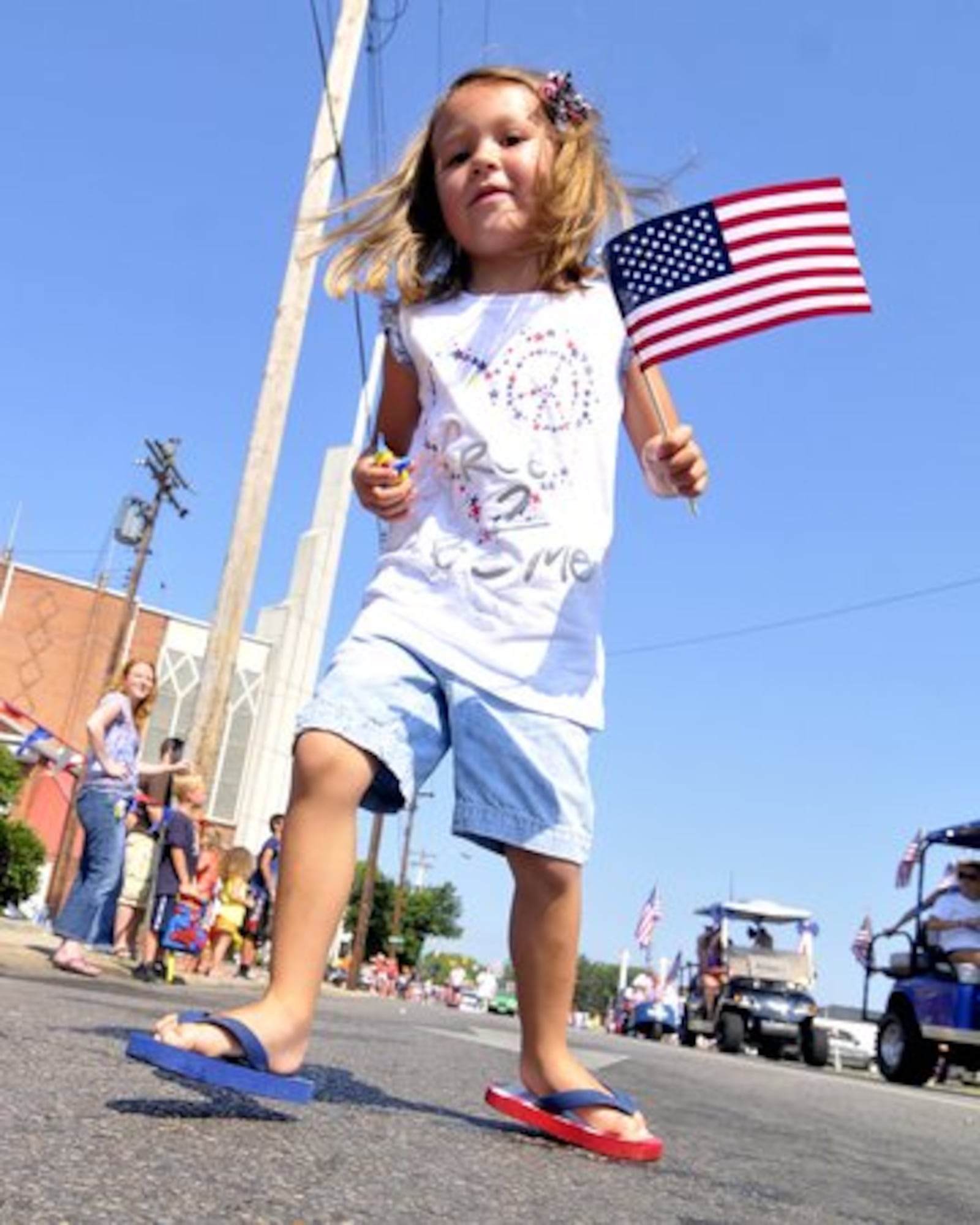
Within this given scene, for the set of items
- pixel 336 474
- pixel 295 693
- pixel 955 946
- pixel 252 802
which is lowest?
pixel 955 946

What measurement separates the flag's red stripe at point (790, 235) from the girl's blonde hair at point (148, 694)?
14.8ft

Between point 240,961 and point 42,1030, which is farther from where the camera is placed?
point 240,961

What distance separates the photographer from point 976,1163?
3.41 m

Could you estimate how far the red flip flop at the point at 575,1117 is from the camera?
2162 millimetres

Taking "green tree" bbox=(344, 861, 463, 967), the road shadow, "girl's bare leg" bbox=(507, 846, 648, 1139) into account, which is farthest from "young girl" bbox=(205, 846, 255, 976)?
"green tree" bbox=(344, 861, 463, 967)

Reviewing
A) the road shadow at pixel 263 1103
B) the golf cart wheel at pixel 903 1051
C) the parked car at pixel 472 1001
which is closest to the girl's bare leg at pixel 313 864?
the road shadow at pixel 263 1103

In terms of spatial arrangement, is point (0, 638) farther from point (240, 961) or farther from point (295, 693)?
point (240, 961)

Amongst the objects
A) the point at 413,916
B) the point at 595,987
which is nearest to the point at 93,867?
the point at 413,916

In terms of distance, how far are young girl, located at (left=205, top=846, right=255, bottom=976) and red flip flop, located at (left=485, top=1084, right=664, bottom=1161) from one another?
917 centimetres

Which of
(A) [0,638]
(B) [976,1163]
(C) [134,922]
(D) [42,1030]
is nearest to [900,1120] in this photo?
(B) [976,1163]

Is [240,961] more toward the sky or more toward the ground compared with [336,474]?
more toward the ground

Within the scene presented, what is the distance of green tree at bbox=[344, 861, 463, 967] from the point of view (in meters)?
73.8

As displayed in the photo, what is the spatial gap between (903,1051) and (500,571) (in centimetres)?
1024

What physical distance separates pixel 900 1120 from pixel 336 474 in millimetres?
43456
